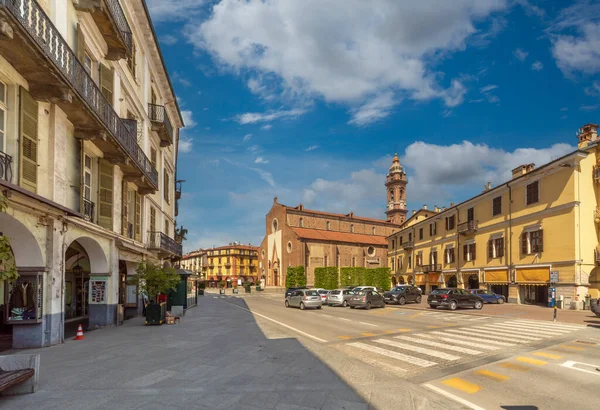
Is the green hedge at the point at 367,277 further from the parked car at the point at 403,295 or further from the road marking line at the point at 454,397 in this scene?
the road marking line at the point at 454,397

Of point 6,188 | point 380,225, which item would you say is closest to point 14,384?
point 6,188

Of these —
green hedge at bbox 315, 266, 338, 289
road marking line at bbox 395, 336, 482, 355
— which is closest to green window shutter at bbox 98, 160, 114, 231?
road marking line at bbox 395, 336, 482, 355

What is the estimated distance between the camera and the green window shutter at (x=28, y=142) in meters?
11.2

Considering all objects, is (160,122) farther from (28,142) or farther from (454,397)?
(454,397)

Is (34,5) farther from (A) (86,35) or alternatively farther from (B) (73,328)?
(B) (73,328)

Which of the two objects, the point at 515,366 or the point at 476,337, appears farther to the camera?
the point at 476,337

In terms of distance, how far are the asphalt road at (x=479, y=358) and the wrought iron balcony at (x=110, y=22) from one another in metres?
13.4

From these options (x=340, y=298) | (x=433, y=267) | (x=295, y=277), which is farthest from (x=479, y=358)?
(x=295, y=277)

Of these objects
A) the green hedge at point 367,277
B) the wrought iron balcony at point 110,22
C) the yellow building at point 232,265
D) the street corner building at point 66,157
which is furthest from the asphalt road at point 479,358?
the yellow building at point 232,265

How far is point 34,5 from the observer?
407 inches

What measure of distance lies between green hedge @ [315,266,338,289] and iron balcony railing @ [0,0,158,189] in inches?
2057

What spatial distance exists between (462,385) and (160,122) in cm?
2286

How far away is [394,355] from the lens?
37.9 ft

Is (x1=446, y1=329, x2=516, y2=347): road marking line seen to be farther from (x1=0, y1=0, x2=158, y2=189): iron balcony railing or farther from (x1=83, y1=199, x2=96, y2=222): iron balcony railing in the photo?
(x1=0, y1=0, x2=158, y2=189): iron balcony railing
